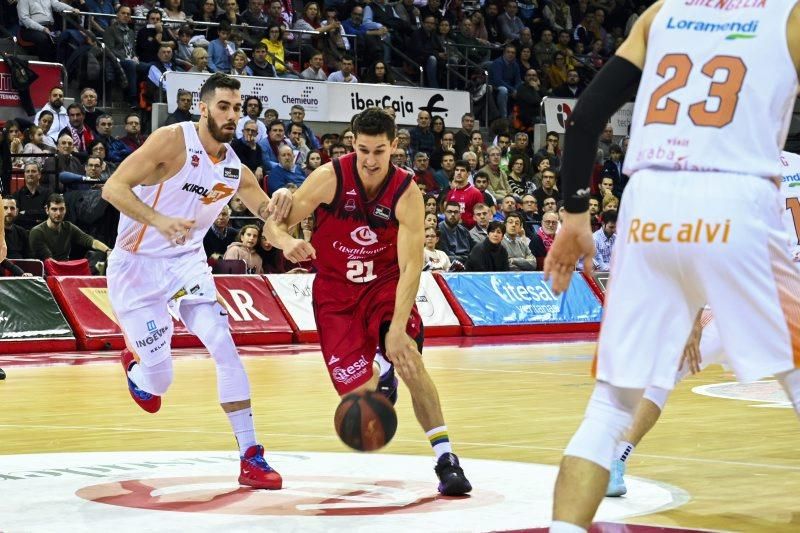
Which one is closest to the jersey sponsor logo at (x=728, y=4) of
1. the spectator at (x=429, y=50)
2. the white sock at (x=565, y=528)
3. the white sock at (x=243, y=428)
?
the white sock at (x=565, y=528)

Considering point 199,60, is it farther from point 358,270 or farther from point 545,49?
point 358,270

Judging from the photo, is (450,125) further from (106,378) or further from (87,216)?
(106,378)

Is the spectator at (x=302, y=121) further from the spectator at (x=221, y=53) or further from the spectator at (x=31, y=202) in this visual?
the spectator at (x=31, y=202)

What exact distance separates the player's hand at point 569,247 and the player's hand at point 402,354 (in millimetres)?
2340

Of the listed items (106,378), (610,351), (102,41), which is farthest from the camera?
(102,41)

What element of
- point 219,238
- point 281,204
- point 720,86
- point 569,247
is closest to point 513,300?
point 219,238

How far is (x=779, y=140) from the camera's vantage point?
402 cm

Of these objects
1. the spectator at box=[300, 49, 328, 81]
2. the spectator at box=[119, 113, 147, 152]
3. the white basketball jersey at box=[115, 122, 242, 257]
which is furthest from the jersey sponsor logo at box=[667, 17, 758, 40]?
the spectator at box=[300, 49, 328, 81]

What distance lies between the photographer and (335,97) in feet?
67.5

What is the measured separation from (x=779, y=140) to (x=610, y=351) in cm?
85

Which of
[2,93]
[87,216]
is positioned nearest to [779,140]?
[87,216]

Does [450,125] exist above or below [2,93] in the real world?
below

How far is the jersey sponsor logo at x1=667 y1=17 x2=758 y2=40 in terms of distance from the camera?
3877 mm

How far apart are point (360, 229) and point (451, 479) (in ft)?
4.87
